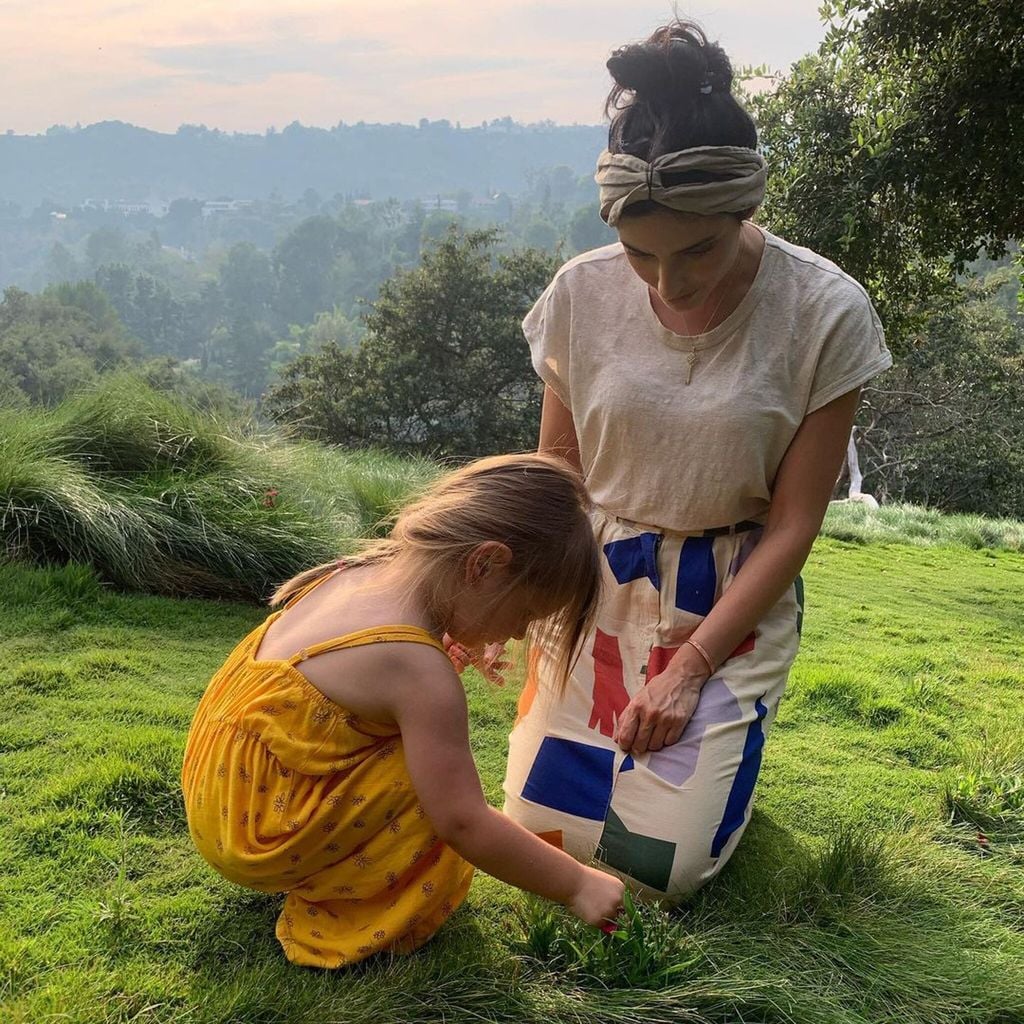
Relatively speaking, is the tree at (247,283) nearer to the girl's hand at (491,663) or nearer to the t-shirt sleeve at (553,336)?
the t-shirt sleeve at (553,336)

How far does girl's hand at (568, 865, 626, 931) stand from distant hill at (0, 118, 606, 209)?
14369cm

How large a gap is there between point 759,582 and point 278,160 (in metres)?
171

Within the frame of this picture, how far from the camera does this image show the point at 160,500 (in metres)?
4.00

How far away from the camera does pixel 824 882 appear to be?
76.1 inches

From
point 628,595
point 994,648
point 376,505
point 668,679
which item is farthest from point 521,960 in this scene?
point 376,505

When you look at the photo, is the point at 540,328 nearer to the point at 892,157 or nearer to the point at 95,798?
the point at 95,798

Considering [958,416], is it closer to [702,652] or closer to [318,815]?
[702,652]

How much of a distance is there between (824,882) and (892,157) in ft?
11.7

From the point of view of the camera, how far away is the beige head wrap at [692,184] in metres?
1.77

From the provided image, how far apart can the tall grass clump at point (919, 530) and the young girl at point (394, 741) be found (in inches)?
254

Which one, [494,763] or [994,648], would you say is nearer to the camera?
[494,763]

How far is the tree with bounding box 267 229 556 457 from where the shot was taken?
752 inches

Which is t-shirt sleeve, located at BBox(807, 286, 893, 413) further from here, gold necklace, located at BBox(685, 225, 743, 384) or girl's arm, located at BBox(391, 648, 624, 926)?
girl's arm, located at BBox(391, 648, 624, 926)

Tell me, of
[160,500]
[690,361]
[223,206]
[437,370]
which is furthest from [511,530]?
[223,206]
